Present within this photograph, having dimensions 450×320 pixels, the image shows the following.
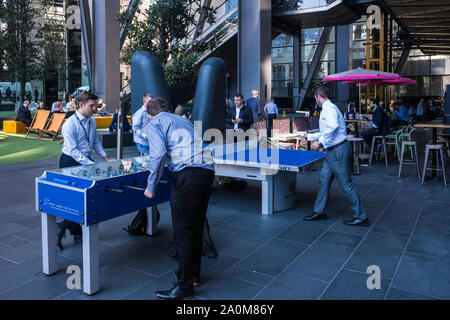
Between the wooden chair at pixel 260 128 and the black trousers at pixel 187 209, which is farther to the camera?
the wooden chair at pixel 260 128

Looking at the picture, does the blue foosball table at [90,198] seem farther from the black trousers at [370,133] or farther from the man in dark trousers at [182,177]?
the black trousers at [370,133]

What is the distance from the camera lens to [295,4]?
19.2 m

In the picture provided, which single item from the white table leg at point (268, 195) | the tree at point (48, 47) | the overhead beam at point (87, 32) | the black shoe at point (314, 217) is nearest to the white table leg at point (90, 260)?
the white table leg at point (268, 195)

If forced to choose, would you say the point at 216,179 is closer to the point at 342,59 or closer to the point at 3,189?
the point at 3,189

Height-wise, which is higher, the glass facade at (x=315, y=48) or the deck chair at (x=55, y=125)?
the glass facade at (x=315, y=48)

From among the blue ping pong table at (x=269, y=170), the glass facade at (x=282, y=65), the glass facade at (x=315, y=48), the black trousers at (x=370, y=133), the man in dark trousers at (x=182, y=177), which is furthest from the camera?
the glass facade at (x=282, y=65)

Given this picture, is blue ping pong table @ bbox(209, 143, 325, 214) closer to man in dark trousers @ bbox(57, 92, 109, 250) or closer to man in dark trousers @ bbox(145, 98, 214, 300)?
man in dark trousers @ bbox(57, 92, 109, 250)

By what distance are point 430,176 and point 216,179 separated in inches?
192

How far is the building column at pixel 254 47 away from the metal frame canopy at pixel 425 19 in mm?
7459

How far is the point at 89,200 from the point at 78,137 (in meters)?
1.60

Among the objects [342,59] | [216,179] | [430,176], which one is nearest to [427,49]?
[342,59]

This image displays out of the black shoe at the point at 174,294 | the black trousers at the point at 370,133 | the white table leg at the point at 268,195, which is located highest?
the black trousers at the point at 370,133

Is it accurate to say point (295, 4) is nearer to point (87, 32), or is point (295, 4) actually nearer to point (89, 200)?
point (87, 32)

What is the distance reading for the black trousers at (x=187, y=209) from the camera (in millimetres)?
3488
